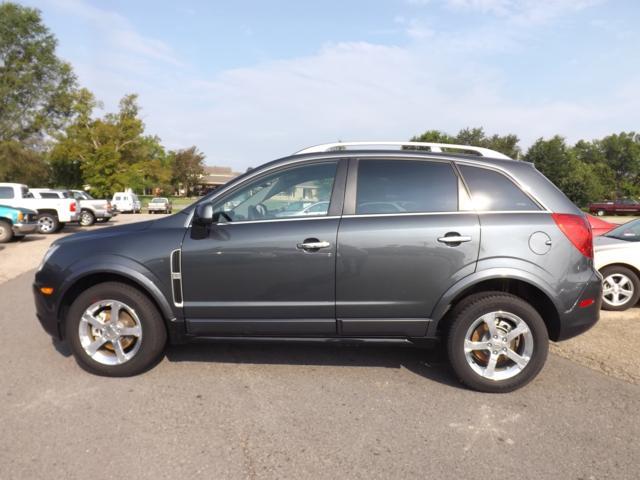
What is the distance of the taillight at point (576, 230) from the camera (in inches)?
129

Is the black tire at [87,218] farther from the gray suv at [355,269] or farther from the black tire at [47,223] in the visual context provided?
the gray suv at [355,269]

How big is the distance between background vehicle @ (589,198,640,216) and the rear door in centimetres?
4249

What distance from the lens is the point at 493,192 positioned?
3398 millimetres

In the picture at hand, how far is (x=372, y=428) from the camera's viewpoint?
2.84 metres

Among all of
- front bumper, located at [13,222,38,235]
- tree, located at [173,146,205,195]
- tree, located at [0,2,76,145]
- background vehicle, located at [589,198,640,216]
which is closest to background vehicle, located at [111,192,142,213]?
tree, located at [0,2,76,145]

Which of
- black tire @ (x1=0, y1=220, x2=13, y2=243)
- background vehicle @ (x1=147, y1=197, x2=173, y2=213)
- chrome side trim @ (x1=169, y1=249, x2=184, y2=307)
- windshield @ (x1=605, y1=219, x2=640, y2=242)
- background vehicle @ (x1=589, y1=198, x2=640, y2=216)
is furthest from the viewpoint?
background vehicle @ (x1=589, y1=198, x2=640, y2=216)

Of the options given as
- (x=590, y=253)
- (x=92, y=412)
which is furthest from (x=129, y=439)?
(x=590, y=253)

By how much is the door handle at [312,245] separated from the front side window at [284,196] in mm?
256

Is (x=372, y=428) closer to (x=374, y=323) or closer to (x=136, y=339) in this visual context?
(x=374, y=323)

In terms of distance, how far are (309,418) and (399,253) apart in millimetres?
1333

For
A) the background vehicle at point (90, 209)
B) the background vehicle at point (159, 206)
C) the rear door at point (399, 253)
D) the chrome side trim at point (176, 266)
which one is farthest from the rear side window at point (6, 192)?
the background vehicle at point (159, 206)

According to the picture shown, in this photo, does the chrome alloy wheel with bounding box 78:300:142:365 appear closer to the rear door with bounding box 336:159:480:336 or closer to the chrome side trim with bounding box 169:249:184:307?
the chrome side trim with bounding box 169:249:184:307

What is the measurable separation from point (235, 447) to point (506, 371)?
6.89 ft

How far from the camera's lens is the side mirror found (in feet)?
10.6
